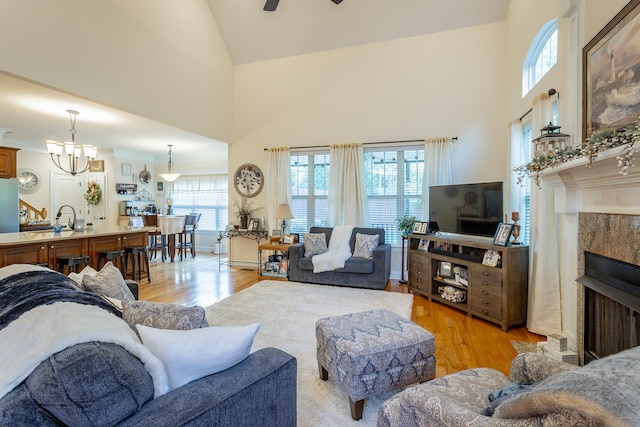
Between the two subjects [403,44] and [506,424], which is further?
[403,44]

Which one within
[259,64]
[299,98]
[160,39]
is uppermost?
[259,64]

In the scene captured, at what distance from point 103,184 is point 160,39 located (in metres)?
4.95

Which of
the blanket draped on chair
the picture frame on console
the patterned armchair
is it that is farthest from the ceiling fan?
the patterned armchair

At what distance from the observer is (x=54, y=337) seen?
2.93ft

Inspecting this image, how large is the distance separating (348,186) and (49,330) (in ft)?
14.8

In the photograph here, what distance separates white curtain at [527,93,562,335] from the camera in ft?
9.21

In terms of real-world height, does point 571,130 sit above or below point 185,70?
below

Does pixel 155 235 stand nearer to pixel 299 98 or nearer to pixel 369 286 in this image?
pixel 299 98

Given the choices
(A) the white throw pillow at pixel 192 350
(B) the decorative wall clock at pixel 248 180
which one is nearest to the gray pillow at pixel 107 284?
(A) the white throw pillow at pixel 192 350

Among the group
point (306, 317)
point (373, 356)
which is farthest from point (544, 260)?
point (306, 317)

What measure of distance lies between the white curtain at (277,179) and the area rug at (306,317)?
1532mm

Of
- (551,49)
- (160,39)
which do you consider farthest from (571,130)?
(160,39)

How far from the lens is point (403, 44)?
4965 millimetres

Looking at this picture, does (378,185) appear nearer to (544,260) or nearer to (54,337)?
(544,260)
